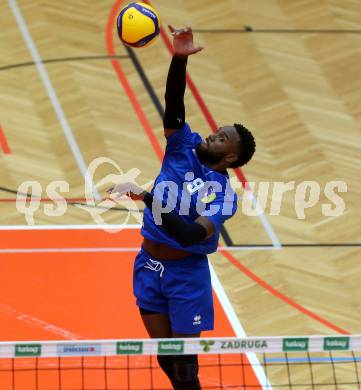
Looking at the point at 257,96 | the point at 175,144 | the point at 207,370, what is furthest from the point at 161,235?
the point at 257,96

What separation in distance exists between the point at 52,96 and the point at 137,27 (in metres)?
5.98

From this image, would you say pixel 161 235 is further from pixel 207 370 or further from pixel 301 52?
pixel 301 52

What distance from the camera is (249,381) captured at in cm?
1050

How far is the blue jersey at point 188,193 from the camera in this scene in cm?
841

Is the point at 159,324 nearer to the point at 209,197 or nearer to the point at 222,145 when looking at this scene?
the point at 209,197

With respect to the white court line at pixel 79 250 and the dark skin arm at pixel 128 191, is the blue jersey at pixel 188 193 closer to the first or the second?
the dark skin arm at pixel 128 191

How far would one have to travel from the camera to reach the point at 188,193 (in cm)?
848

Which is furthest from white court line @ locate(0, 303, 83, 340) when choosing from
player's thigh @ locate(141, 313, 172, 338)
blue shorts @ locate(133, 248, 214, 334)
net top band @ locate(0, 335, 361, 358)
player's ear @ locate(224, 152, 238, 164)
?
player's ear @ locate(224, 152, 238, 164)

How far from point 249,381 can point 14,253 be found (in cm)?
344

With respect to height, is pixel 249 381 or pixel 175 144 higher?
pixel 175 144

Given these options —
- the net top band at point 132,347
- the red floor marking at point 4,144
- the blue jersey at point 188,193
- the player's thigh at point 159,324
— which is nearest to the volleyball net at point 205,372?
the player's thigh at point 159,324

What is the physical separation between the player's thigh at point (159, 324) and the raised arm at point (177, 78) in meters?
1.45

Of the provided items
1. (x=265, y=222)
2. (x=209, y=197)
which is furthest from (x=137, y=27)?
(x=265, y=222)

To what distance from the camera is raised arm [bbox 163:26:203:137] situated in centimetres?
838
